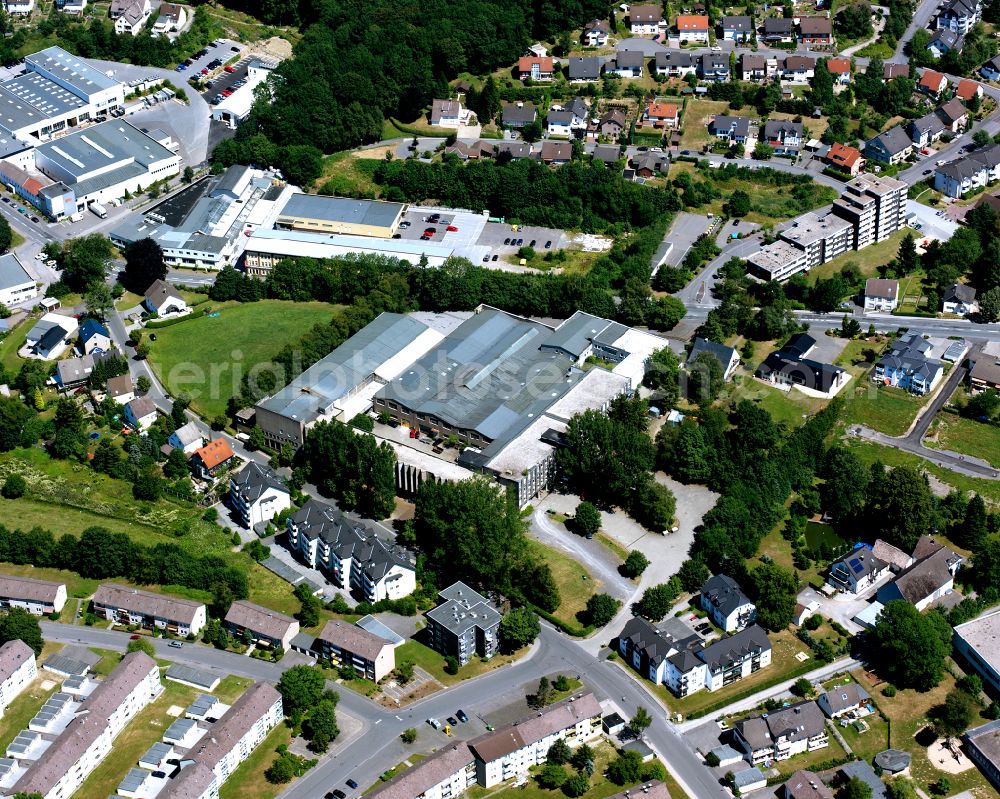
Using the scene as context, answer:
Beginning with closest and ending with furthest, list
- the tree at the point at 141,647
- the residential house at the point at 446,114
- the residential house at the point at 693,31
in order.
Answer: the tree at the point at 141,647 < the residential house at the point at 446,114 < the residential house at the point at 693,31

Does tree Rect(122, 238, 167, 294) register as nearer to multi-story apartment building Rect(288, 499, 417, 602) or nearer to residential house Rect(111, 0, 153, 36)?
multi-story apartment building Rect(288, 499, 417, 602)

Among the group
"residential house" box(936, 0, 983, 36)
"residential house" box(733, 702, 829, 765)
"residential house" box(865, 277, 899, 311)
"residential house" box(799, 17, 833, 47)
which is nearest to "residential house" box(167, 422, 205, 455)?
"residential house" box(733, 702, 829, 765)

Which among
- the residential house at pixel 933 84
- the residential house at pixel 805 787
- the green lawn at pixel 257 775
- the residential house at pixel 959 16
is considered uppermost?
the residential house at pixel 959 16

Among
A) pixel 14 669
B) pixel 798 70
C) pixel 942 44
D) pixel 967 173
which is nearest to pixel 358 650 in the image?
pixel 14 669

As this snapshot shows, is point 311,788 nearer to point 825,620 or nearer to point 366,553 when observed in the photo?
point 366,553

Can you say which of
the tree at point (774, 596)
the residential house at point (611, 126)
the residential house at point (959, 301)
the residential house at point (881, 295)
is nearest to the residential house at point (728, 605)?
the tree at point (774, 596)

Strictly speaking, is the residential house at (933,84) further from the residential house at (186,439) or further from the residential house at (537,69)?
the residential house at (186,439)

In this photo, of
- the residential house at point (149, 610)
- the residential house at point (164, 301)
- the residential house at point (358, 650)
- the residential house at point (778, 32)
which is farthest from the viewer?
the residential house at point (778, 32)
